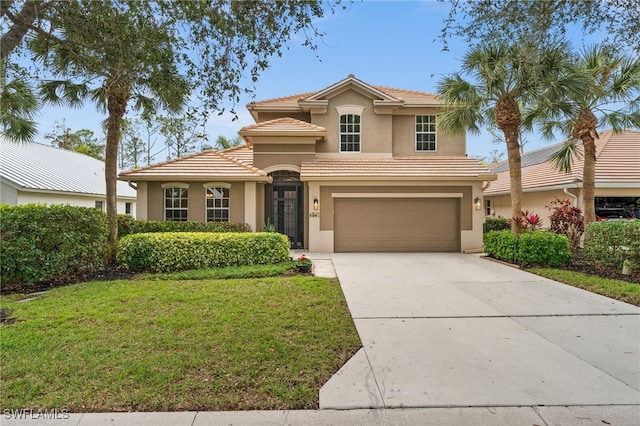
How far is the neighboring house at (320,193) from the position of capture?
1309cm

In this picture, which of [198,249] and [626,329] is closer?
[626,329]

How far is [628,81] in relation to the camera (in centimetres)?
1094

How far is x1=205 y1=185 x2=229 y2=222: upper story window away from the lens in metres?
13.3

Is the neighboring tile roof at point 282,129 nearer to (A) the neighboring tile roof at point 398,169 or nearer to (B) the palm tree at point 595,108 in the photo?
→ (A) the neighboring tile roof at point 398,169

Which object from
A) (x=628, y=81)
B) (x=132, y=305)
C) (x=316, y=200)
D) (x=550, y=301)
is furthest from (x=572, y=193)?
(x=132, y=305)

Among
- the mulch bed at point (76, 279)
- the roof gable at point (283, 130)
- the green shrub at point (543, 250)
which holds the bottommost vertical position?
the mulch bed at point (76, 279)

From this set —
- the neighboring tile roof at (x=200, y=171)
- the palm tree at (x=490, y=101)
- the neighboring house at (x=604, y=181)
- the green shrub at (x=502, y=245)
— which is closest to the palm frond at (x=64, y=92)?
the neighboring tile roof at (x=200, y=171)

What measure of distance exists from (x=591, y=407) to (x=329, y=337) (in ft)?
9.43

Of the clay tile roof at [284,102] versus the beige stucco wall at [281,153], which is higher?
the clay tile roof at [284,102]

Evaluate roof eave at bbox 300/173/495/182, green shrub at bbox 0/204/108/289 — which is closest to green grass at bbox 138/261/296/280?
green shrub at bbox 0/204/108/289

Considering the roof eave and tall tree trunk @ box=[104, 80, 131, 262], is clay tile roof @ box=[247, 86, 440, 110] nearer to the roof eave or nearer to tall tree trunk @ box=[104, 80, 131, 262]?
the roof eave

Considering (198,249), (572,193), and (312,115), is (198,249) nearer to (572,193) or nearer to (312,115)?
(312,115)

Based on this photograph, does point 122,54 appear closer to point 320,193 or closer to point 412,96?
point 320,193

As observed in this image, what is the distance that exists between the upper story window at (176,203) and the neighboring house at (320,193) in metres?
0.04
